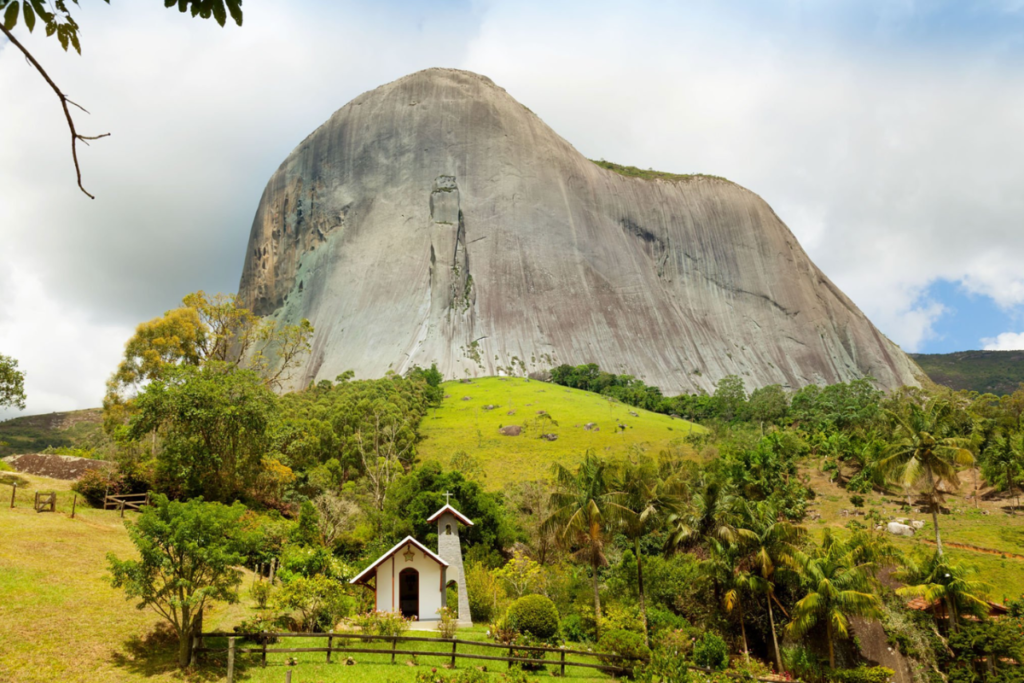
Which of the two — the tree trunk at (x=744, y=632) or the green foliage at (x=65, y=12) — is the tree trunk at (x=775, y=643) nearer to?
the tree trunk at (x=744, y=632)

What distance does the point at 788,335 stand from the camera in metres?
99.6

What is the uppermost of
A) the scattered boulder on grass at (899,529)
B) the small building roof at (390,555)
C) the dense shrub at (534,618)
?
the small building roof at (390,555)

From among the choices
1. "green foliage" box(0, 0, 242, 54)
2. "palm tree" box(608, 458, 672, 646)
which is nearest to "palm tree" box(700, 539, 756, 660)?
"palm tree" box(608, 458, 672, 646)

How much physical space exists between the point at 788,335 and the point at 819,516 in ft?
222

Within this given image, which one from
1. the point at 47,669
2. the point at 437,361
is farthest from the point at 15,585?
the point at 437,361

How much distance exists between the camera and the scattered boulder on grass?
1323 inches

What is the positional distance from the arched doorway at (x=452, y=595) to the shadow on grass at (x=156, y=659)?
29.5ft

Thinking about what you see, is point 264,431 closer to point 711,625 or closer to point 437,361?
point 711,625

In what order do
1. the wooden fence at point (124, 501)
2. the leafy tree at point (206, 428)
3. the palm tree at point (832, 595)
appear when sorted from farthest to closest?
the leafy tree at point (206, 428) < the wooden fence at point (124, 501) < the palm tree at point (832, 595)

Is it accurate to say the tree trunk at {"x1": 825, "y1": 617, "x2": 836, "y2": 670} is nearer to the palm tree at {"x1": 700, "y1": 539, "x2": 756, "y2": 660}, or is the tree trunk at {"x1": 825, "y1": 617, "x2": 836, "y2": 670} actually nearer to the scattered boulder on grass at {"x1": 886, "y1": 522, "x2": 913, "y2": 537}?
the palm tree at {"x1": 700, "y1": 539, "x2": 756, "y2": 660}

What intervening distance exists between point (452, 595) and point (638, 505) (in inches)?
300

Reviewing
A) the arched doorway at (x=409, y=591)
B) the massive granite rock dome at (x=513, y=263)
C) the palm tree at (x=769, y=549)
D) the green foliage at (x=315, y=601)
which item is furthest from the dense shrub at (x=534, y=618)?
the massive granite rock dome at (x=513, y=263)

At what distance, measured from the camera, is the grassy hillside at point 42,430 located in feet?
227

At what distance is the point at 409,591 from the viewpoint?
22.3 meters
